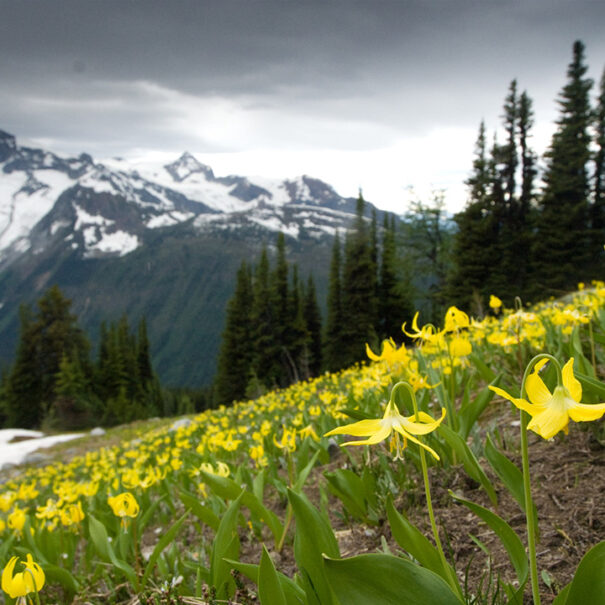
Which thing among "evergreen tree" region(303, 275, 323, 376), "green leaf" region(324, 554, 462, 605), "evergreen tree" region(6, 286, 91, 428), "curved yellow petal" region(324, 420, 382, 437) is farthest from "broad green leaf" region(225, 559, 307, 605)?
"evergreen tree" region(303, 275, 323, 376)

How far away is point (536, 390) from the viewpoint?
771 mm

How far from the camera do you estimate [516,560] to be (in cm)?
111

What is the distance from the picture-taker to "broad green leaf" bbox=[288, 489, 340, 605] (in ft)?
3.84

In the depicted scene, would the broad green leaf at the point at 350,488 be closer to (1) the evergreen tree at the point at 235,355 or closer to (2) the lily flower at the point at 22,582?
(2) the lily flower at the point at 22,582

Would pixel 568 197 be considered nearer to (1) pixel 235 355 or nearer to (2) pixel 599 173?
(2) pixel 599 173

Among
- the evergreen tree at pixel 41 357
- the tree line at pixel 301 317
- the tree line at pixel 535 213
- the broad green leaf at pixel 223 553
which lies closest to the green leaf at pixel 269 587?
the broad green leaf at pixel 223 553

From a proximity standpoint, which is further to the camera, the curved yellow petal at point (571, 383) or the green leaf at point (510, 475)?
Answer: the green leaf at point (510, 475)

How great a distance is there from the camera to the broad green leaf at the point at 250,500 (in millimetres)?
2086

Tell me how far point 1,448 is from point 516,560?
22834mm

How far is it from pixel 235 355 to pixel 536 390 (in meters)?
43.6

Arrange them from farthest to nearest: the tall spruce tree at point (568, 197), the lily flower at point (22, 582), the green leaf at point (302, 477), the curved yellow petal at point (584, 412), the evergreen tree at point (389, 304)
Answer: the evergreen tree at point (389, 304), the tall spruce tree at point (568, 197), the green leaf at point (302, 477), the lily flower at point (22, 582), the curved yellow petal at point (584, 412)

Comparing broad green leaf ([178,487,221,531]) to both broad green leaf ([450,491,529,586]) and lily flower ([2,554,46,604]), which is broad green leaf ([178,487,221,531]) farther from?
broad green leaf ([450,491,529,586])

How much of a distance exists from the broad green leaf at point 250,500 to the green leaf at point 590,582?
1.45 meters

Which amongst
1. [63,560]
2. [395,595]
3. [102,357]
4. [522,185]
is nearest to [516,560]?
[395,595]
